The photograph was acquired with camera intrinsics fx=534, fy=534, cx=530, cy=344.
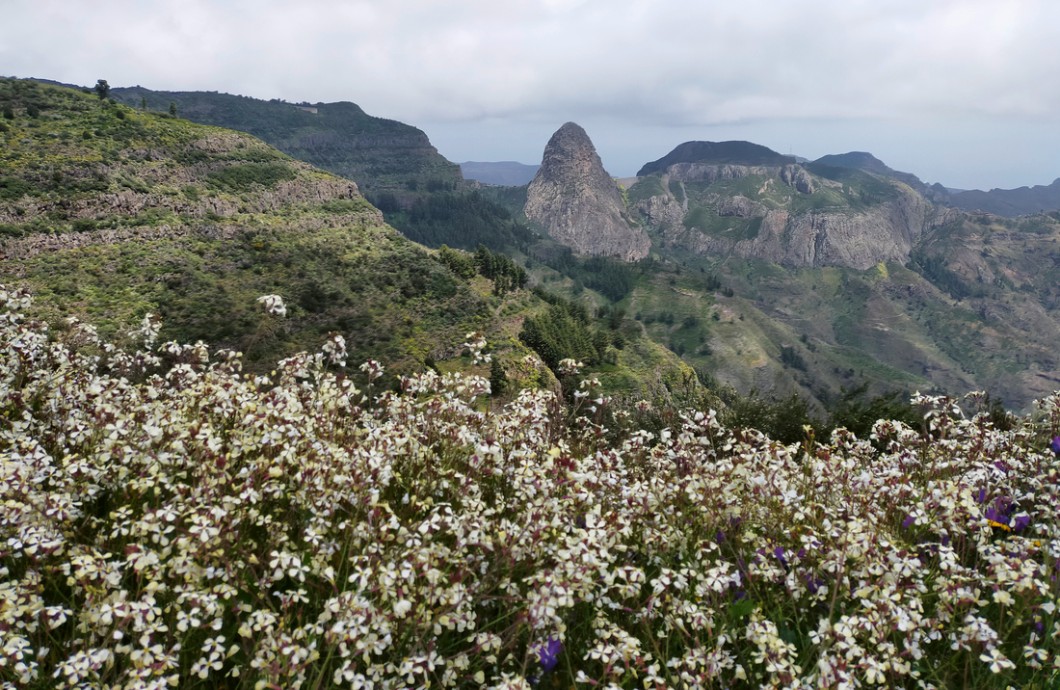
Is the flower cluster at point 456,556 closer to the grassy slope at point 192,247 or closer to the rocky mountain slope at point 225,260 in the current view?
the rocky mountain slope at point 225,260

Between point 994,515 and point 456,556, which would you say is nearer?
point 456,556

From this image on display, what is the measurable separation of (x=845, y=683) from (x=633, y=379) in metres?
81.4

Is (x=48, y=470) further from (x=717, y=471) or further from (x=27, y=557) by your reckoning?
(x=717, y=471)

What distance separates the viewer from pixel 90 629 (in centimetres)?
379

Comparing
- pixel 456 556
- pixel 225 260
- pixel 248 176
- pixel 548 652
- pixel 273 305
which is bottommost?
pixel 548 652

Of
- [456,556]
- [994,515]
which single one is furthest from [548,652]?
[994,515]

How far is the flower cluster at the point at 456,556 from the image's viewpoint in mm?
3748

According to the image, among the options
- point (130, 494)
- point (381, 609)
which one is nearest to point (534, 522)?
point (381, 609)

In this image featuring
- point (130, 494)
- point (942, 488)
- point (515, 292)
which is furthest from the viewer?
point (515, 292)

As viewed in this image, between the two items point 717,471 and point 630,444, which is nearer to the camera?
point 717,471

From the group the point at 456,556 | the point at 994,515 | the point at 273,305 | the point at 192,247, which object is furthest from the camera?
the point at 192,247

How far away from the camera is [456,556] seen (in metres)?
4.49

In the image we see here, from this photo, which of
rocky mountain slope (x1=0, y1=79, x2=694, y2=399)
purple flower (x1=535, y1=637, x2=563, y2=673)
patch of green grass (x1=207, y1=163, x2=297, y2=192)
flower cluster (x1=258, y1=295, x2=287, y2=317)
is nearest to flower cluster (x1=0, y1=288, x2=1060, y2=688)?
purple flower (x1=535, y1=637, x2=563, y2=673)

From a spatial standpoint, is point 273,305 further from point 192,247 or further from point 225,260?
point 192,247
